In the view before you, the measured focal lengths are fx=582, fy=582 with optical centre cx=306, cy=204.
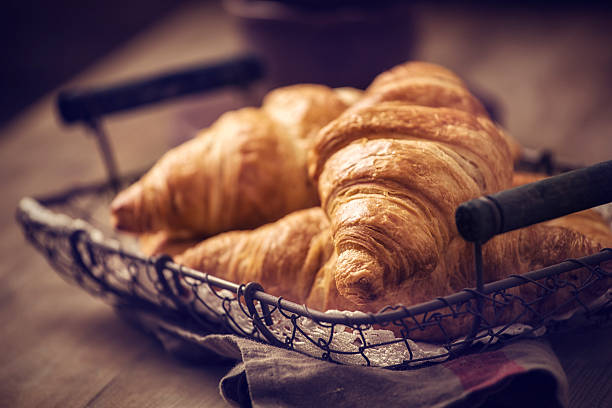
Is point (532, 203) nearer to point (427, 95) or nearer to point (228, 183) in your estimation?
point (427, 95)

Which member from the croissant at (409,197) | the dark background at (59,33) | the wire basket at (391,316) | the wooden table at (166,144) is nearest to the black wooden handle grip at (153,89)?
the wooden table at (166,144)

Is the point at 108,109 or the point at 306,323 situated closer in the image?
the point at 306,323

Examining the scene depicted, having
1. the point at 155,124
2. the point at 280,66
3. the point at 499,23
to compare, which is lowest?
the point at 499,23

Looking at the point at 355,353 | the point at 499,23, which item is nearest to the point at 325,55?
the point at 355,353

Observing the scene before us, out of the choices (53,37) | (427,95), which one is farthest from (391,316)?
(53,37)

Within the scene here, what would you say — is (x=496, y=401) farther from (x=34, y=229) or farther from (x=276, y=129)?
(x=34, y=229)
